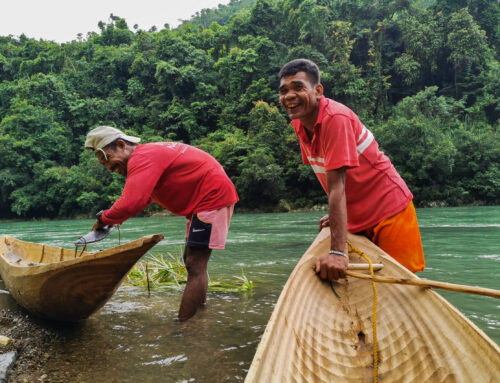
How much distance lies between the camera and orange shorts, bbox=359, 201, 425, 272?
213 cm

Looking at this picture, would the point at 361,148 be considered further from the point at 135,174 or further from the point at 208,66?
the point at 208,66

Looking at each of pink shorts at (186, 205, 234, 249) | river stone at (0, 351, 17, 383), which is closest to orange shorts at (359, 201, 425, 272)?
pink shorts at (186, 205, 234, 249)

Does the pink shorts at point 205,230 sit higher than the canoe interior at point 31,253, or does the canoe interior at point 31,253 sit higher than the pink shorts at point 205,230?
the pink shorts at point 205,230

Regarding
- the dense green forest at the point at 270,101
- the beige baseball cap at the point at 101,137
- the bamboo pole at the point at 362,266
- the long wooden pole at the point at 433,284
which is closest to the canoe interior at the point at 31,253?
the beige baseball cap at the point at 101,137

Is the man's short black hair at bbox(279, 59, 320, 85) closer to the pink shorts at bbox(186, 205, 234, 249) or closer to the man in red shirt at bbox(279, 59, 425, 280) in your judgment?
the man in red shirt at bbox(279, 59, 425, 280)

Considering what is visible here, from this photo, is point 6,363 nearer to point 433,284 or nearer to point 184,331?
point 184,331

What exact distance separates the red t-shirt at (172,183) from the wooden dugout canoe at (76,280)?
0.34 m

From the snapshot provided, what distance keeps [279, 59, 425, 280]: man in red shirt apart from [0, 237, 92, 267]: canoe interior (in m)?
3.04

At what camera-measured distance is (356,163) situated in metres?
1.89

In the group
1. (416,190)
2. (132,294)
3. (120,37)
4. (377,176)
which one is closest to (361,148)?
(377,176)

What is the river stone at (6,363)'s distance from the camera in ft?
6.06

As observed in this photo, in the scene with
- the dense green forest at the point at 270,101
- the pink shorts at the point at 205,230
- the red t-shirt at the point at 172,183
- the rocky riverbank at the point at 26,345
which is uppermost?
the dense green forest at the point at 270,101

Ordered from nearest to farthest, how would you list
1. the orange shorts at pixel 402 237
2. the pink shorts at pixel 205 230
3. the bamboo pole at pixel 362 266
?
1. the bamboo pole at pixel 362 266
2. the orange shorts at pixel 402 237
3. the pink shorts at pixel 205 230

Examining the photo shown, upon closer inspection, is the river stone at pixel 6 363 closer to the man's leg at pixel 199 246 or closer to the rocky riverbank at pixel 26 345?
the rocky riverbank at pixel 26 345
